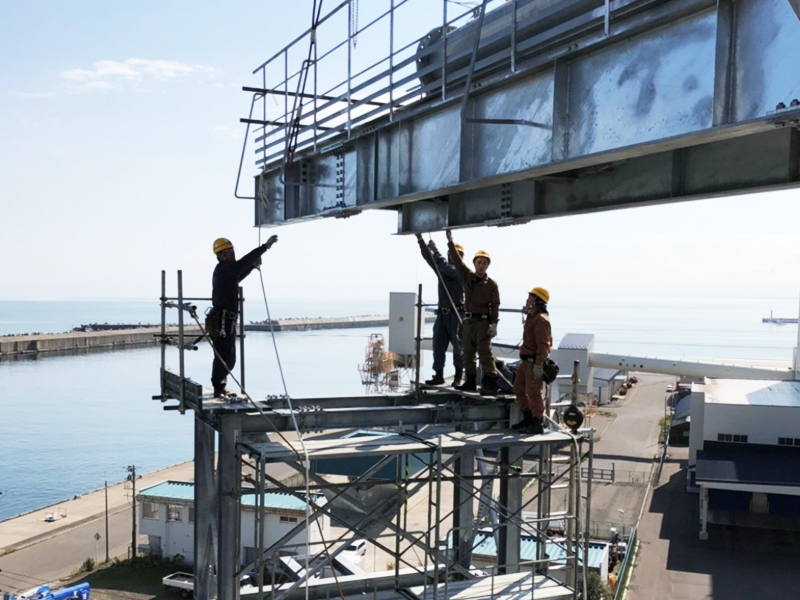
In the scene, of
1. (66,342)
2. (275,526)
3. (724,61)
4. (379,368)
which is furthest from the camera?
(66,342)

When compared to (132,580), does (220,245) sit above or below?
above

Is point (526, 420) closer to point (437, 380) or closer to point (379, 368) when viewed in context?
point (437, 380)

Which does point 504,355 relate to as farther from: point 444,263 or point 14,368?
point 14,368

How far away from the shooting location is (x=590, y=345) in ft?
178

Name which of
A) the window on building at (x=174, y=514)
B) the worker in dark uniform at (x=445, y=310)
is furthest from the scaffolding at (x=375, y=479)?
the window on building at (x=174, y=514)

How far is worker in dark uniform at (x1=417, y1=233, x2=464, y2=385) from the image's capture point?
466 inches

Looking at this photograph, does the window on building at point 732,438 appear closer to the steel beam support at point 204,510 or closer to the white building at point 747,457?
the white building at point 747,457

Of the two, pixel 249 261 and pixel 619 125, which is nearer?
pixel 619 125

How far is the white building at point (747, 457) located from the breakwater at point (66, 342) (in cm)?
10153

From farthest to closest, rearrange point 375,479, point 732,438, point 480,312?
1. point 732,438
2. point 480,312
3. point 375,479

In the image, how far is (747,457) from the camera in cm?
3419

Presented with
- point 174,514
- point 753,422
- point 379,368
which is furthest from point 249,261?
point 379,368

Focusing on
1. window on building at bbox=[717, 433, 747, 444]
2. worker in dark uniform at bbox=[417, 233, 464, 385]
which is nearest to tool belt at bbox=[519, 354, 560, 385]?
worker in dark uniform at bbox=[417, 233, 464, 385]

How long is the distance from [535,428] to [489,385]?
1.68 metres
